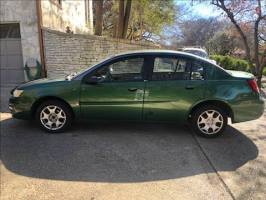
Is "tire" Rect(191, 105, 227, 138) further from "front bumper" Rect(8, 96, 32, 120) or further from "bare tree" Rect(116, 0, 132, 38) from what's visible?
"bare tree" Rect(116, 0, 132, 38)

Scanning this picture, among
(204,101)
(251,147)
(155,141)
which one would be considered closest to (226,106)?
(204,101)

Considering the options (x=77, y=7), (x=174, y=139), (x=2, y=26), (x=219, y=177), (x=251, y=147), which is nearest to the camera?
(x=219, y=177)

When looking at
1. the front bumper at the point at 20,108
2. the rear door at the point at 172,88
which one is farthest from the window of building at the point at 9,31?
the rear door at the point at 172,88

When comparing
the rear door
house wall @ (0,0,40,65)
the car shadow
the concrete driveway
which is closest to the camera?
the concrete driveway

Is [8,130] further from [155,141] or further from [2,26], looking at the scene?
[2,26]

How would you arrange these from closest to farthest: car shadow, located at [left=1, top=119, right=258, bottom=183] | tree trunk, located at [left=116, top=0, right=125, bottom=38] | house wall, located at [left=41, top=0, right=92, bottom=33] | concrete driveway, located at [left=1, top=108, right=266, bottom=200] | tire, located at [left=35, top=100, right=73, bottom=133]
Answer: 1. concrete driveway, located at [left=1, top=108, right=266, bottom=200]
2. car shadow, located at [left=1, top=119, right=258, bottom=183]
3. tire, located at [left=35, top=100, right=73, bottom=133]
4. house wall, located at [left=41, top=0, right=92, bottom=33]
5. tree trunk, located at [left=116, top=0, right=125, bottom=38]

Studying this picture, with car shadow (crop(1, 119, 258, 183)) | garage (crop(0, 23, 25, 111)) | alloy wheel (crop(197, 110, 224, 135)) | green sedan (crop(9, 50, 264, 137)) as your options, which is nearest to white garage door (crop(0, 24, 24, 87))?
garage (crop(0, 23, 25, 111))

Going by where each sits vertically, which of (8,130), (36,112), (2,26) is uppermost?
(2,26)

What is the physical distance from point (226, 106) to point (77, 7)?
1583cm

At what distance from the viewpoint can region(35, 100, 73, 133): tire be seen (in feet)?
19.6

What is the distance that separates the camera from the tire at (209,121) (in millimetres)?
5816

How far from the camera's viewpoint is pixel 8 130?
6.33m

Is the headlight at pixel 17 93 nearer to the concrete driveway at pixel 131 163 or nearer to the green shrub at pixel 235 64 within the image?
the concrete driveway at pixel 131 163

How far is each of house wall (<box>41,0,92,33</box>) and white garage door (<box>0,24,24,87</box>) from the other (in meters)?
1.27
